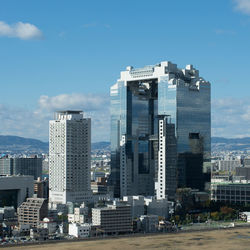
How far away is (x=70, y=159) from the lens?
154 metres

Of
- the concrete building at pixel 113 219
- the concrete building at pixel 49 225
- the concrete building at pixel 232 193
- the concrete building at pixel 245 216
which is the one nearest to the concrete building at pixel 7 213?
the concrete building at pixel 49 225

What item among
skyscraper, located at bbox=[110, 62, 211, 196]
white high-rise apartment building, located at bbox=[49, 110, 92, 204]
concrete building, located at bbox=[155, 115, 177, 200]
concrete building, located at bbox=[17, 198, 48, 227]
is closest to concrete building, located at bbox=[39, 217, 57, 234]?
concrete building, located at bbox=[17, 198, 48, 227]

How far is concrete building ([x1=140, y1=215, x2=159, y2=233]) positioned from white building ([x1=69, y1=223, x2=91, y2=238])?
40.4 ft

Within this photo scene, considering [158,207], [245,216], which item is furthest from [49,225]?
[245,216]

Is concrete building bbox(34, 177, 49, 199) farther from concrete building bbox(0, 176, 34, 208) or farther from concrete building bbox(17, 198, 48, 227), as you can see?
concrete building bbox(17, 198, 48, 227)

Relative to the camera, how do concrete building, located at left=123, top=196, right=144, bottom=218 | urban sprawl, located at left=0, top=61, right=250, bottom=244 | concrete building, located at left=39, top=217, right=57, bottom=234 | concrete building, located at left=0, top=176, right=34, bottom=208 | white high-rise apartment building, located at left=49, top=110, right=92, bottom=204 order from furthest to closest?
concrete building, located at left=0, top=176, right=34, bottom=208 < white high-rise apartment building, located at left=49, top=110, right=92, bottom=204 < concrete building, located at left=123, top=196, right=144, bottom=218 < urban sprawl, located at left=0, top=61, right=250, bottom=244 < concrete building, located at left=39, top=217, right=57, bottom=234

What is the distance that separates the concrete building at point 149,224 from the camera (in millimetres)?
125938

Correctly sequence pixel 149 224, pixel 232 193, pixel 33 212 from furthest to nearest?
1. pixel 232 193
2. pixel 33 212
3. pixel 149 224

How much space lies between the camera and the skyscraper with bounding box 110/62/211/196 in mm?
159750

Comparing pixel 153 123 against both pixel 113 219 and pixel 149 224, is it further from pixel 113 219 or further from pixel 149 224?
pixel 113 219

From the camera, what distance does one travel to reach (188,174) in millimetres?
160375

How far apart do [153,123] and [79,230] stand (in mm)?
61288

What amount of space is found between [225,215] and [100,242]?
40.9m

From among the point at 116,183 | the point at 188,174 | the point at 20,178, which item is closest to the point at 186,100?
the point at 188,174
